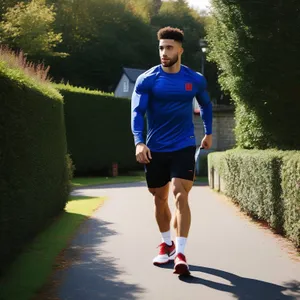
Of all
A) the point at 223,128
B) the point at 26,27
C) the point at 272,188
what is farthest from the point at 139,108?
the point at 223,128

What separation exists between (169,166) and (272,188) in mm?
2506

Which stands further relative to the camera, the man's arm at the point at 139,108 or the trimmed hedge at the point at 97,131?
the trimmed hedge at the point at 97,131

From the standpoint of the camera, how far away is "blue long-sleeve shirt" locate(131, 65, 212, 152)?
16.7 feet

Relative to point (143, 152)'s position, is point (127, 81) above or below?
above

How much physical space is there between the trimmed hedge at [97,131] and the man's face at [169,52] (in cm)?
1861

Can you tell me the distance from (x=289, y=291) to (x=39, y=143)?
385 centimetres

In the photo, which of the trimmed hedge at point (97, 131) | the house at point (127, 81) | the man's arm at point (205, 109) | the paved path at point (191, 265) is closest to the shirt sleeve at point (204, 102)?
the man's arm at point (205, 109)

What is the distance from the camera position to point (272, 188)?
7.10 meters

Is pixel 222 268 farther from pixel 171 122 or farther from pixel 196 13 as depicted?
pixel 196 13

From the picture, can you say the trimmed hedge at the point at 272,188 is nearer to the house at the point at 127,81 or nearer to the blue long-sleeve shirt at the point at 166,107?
the blue long-sleeve shirt at the point at 166,107

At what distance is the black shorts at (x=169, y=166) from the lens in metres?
5.02

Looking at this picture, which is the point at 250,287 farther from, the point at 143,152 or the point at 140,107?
the point at 140,107

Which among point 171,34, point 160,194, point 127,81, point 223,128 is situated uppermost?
point 127,81

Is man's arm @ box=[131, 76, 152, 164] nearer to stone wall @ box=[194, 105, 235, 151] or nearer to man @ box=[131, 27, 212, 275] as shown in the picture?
man @ box=[131, 27, 212, 275]
